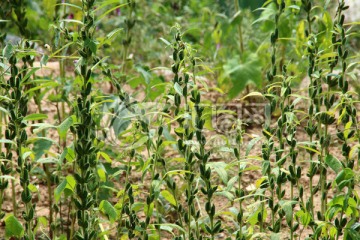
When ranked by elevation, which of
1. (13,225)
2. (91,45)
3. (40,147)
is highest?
(91,45)

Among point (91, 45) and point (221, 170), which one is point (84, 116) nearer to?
point (91, 45)

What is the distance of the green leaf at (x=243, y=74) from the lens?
457 cm

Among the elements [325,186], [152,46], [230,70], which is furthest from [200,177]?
[152,46]

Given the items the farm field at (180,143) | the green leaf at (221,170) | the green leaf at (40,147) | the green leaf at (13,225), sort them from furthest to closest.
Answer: the green leaf at (40,147), the green leaf at (13,225), the farm field at (180,143), the green leaf at (221,170)

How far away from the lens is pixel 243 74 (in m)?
4.57

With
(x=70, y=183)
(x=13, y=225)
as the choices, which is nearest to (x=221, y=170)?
(x=70, y=183)

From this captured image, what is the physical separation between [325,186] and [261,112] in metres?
1.95

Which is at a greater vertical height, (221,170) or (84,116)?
(84,116)

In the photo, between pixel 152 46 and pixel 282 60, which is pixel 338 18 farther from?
pixel 152 46

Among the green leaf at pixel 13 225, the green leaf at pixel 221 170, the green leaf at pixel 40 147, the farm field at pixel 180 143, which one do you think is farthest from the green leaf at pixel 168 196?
the green leaf at pixel 40 147

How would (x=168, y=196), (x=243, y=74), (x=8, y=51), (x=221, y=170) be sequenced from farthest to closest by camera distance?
(x=243, y=74) < (x=168, y=196) < (x=8, y=51) < (x=221, y=170)

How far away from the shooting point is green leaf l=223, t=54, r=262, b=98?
4570 millimetres

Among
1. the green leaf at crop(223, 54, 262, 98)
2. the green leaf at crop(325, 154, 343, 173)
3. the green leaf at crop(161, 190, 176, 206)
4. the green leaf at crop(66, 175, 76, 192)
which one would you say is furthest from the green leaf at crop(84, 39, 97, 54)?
the green leaf at crop(223, 54, 262, 98)

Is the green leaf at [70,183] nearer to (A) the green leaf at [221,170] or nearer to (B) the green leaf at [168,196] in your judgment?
(B) the green leaf at [168,196]
